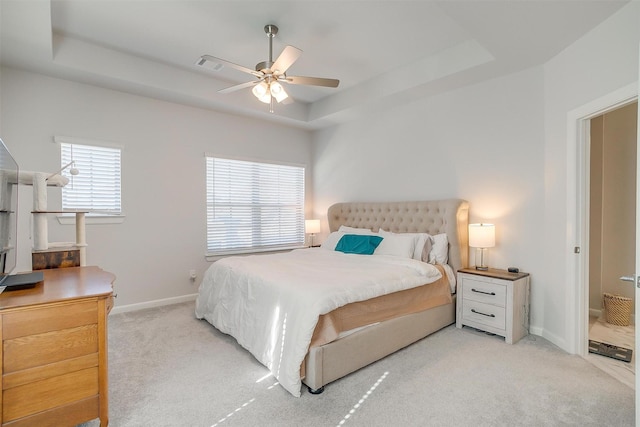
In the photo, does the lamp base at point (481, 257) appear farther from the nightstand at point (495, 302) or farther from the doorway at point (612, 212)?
the doorway at point (612, 212)

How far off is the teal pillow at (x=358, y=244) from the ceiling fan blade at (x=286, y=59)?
2.25 m

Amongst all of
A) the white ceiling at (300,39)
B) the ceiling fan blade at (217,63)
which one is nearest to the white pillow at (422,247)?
the white ceiling at (300,39)

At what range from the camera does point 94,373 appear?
178 cm

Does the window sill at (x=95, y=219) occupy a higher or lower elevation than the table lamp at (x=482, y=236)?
higher

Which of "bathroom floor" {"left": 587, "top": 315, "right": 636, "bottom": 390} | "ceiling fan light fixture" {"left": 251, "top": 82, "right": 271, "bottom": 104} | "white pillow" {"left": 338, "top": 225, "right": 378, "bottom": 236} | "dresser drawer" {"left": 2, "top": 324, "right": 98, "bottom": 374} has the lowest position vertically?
"bathroom floor" {"left": 587, "top": 315, "right": 636, "bottom": 390}

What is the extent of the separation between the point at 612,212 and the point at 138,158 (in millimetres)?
5718

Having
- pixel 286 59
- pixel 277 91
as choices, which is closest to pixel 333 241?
pixel 277 91

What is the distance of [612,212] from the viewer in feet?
12.1

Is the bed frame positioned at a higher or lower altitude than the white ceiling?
lower

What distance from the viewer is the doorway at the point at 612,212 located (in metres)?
3.51

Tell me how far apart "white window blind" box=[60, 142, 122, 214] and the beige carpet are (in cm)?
164

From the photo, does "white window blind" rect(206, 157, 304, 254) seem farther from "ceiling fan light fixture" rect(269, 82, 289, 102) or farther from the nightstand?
the nightstand

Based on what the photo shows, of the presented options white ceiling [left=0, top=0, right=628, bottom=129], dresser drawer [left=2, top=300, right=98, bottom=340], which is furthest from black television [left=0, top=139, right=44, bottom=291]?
white ceiling [left=0, top=0, right=628, bottom=129]

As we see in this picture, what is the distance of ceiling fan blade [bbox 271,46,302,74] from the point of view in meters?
2.37
